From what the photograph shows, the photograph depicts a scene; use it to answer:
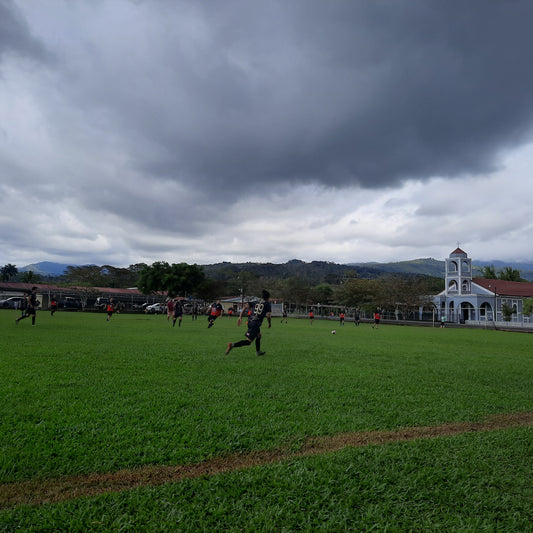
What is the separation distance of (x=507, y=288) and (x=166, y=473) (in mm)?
68858

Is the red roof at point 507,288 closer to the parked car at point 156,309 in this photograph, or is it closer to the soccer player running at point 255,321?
the parked car at point 156,309

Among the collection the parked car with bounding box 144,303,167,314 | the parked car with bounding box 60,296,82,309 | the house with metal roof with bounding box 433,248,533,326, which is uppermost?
the house with metal roof with bounding box 433,248,533,326

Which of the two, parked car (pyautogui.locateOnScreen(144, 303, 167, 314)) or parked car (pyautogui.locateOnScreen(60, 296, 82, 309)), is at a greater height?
parked car (pyautogui.locateOnScreen(60, 296, 82, 309))

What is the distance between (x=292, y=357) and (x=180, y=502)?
8.04 m

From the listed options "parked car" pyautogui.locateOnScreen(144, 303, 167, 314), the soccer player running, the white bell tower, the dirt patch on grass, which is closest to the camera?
the dirt patch on grass

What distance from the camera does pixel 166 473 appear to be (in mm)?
3529

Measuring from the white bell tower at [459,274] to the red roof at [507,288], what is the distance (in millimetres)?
1498

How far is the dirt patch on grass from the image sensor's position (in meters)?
3.12

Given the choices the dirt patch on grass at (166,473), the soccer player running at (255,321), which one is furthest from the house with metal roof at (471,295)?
the dirt patch on grass at (166,473)

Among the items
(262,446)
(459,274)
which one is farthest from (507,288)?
(262,446)

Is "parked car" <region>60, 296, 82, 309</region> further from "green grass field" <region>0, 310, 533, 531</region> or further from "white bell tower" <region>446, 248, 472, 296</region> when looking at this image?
"white bell tower" <region>446, 248, 472, 296</region>

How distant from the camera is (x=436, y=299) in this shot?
6338 cm

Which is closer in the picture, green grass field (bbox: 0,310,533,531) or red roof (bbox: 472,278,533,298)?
green grass field (bbox: 0,310,533,531)

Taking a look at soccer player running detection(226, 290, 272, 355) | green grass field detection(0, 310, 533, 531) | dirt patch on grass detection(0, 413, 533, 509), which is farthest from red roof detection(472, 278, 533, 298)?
dirt patch on grass detection(0, 413, 533, 509)
